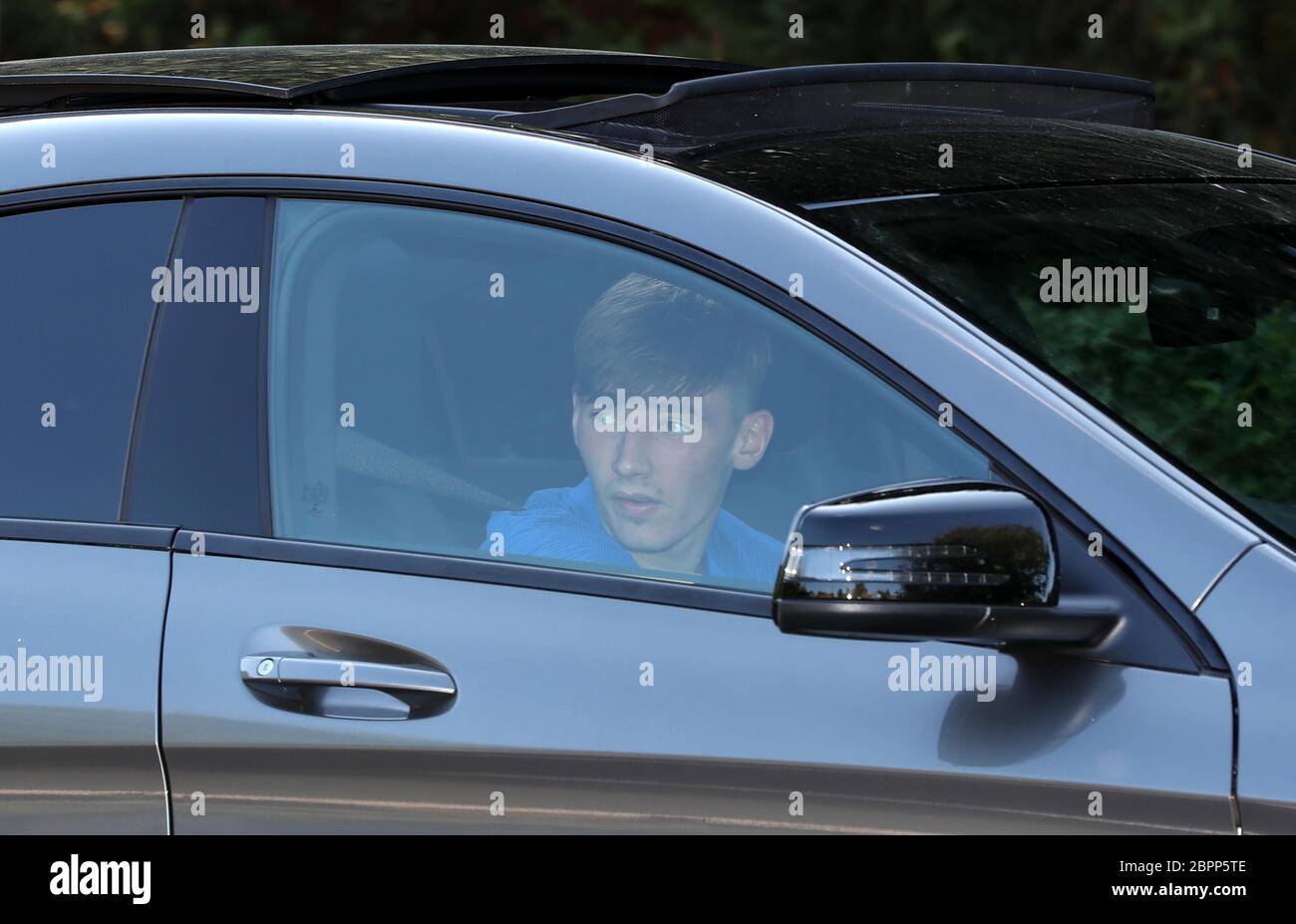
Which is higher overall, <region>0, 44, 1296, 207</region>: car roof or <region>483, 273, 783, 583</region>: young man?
<region>0, 44, 1296, 207</region>: car roof

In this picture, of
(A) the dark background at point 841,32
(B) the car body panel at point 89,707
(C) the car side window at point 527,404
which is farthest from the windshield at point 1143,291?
(A) the dark background at point 841,32

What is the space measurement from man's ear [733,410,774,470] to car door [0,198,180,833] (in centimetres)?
70

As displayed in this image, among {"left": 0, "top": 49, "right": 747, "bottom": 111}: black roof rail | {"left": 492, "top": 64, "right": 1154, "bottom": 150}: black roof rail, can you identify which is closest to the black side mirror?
{"left": 492, "top": 64, "right": 1154, "bottom": 150}: black roof rail

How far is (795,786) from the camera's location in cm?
187

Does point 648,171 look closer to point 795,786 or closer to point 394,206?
point 394,206

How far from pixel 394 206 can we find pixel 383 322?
0.16m

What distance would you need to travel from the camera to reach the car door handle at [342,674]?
200 centimetres

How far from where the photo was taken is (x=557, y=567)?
2.05 metres

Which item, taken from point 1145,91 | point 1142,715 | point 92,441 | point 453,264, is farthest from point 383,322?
point 1145,91

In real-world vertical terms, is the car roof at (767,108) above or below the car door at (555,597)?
above

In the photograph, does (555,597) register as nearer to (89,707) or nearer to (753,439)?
(753,439)

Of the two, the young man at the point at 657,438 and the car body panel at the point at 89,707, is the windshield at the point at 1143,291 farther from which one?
the car body panel at the point at 89,707

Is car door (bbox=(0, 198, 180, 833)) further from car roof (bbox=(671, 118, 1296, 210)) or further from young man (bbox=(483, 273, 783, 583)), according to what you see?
car roof (bbox=(671, 118, 1296, 210))

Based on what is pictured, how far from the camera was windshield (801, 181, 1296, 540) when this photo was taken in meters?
2.02
